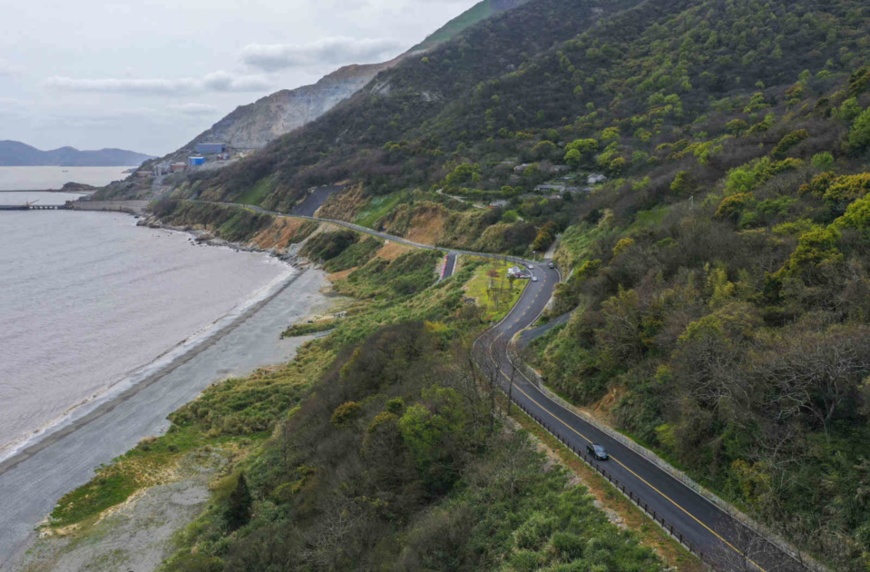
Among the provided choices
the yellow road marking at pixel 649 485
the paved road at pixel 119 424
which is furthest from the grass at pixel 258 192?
the yellow road marking at pixel 649 485

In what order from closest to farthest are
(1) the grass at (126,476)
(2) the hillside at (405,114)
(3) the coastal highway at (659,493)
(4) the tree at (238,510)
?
1. (3) the coastal highway at (659,493)
2. (4) the tree at (238,510)
3. (1) the grass at (126,476)
4. (2) the hillside at (405,114)

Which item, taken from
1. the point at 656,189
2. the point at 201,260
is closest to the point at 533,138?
the point at 656,189

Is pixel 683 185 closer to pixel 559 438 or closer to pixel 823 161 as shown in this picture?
pixel 823 161

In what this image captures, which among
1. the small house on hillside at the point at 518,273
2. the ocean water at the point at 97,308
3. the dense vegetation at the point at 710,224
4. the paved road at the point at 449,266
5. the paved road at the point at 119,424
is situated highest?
the dense vegetation at the point at 710,224

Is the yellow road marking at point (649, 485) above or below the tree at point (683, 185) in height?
below

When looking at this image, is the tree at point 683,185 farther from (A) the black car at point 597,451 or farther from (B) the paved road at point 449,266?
(A) the black car at point 597,451

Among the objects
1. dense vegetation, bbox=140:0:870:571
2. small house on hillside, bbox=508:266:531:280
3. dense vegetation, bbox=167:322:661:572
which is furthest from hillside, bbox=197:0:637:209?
dense vegetation, bbox=167:322:661:572

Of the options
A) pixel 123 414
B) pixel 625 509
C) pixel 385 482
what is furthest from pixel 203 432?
pixel 625 509

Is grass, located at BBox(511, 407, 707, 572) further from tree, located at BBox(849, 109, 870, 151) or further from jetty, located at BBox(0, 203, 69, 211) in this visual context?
jetty, located at BBox(0, 203, 69, 211)
